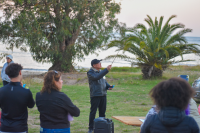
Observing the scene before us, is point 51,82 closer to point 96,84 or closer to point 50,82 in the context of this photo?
point 50,82

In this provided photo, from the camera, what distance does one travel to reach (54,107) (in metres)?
3.62

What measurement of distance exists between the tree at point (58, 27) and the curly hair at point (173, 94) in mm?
18411

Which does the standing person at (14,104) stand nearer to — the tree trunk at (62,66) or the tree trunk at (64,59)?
the tree trunk at (64,59)

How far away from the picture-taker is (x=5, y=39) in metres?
22.8

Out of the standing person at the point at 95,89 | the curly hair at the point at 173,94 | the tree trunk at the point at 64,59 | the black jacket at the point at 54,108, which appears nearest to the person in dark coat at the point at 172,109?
the curly hair at the point at 173,94

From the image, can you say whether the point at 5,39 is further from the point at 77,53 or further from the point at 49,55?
the point at 77,53

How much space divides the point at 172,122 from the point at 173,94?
25cm

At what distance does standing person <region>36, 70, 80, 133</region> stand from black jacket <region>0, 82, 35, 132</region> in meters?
0.22

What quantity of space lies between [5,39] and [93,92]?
18.7m

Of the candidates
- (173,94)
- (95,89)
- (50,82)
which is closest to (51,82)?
(50,82)

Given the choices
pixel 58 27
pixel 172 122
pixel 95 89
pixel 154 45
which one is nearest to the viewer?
pixel 172 122

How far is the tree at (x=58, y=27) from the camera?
20.4m

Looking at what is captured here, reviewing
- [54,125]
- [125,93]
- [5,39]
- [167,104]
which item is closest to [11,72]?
[54,125]

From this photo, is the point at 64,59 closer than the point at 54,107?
No
